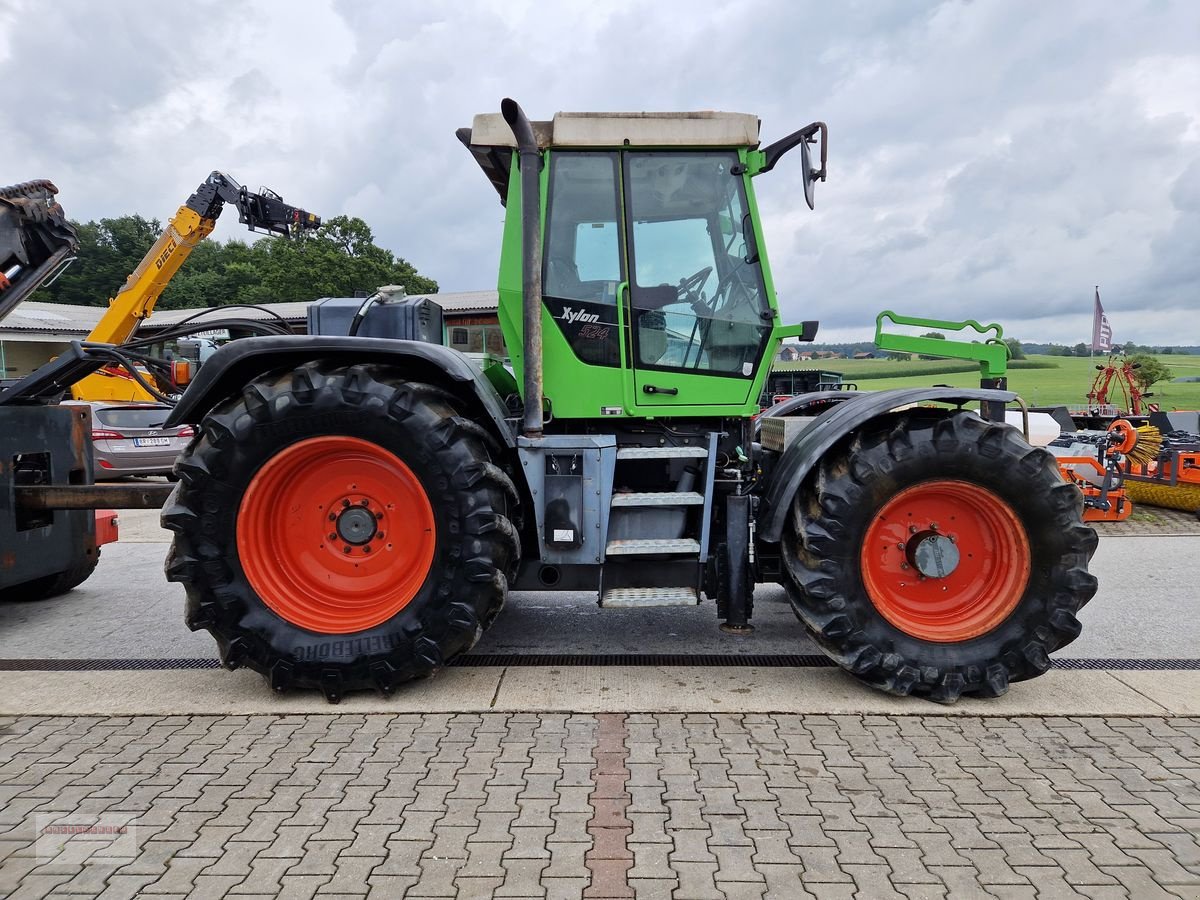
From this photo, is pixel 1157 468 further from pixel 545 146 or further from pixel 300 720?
pixel 300 720

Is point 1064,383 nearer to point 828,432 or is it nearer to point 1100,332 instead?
point 1100,332

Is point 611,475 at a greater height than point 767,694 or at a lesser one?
greater

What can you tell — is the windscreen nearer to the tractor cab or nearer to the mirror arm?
the tractor cab

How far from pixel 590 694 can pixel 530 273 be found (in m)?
2.15

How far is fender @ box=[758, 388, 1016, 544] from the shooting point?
3703mm

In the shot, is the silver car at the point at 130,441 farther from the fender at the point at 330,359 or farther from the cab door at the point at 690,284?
the cab door at the point at 690,284

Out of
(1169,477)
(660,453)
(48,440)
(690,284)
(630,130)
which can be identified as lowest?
(1169,477)

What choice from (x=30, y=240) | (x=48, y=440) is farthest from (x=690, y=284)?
(x=30, y=240)

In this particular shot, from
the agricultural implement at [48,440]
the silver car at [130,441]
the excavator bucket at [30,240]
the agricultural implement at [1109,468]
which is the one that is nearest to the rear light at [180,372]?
the agricultural implement at [48,440]

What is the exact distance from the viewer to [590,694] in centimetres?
377

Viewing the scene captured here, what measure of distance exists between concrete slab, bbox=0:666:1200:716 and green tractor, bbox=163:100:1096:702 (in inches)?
5.6

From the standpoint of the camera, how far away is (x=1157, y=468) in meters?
9.58

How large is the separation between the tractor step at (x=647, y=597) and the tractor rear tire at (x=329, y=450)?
21.8 inches

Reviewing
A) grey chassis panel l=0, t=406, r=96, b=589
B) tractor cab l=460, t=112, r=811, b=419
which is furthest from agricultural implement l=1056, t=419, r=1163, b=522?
grey chassis panel l=0, t=406, r=96, b=589
